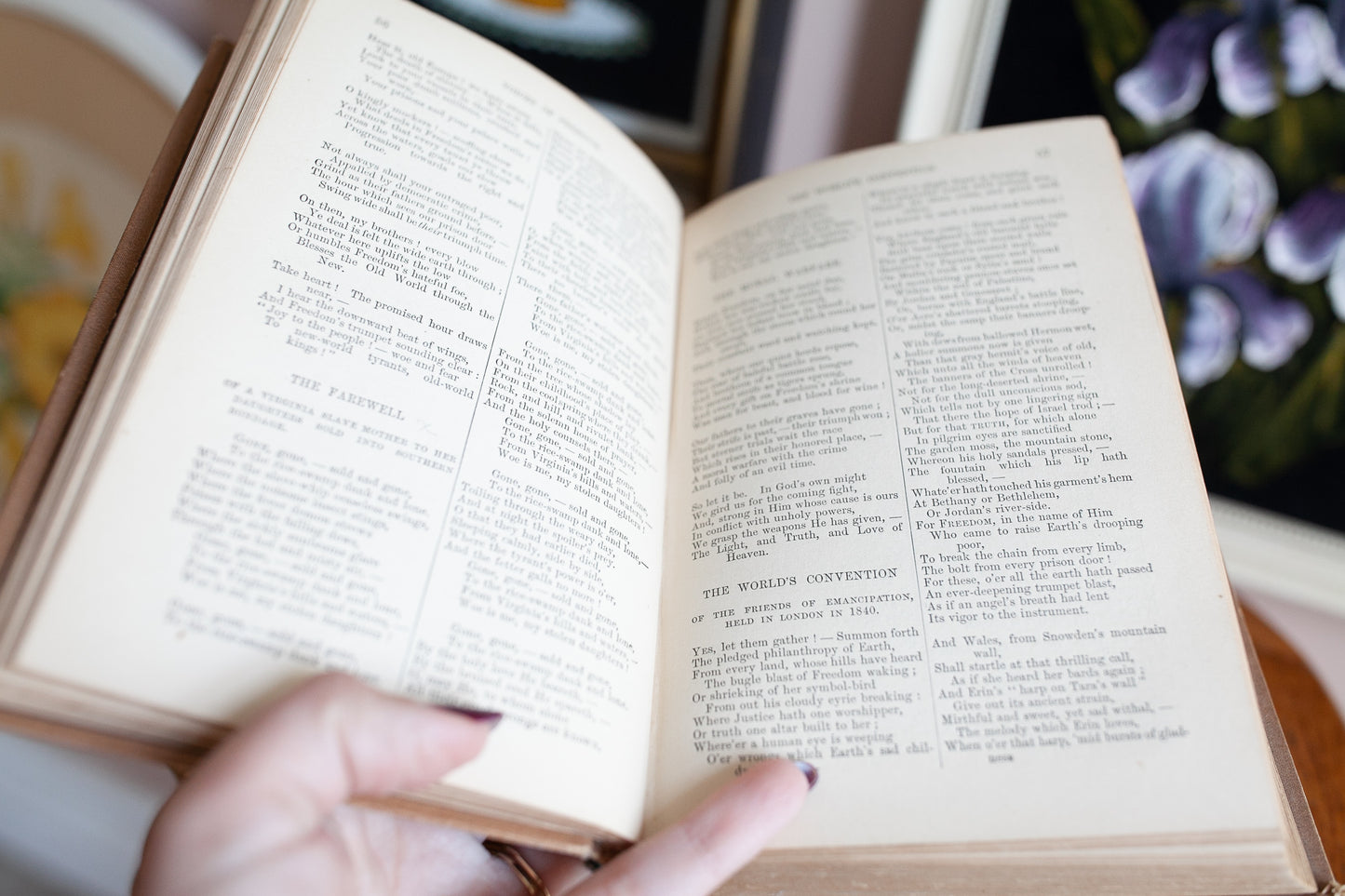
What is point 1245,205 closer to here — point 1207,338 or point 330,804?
point 1207,338

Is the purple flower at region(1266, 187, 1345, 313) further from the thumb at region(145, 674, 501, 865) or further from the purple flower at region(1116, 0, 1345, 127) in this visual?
the thumb at region(145, 674, 501, 865)

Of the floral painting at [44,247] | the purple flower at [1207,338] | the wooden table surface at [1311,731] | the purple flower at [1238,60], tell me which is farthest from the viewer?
the floral painting at [44,247]

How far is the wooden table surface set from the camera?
24.4 inches

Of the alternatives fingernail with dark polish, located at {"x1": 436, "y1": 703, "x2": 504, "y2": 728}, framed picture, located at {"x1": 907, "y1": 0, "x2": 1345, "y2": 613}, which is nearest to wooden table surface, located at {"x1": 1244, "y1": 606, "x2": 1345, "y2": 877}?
framed picture, located at {"x1": 907, "y1": 0, "x2": 1345, "y2": 613}

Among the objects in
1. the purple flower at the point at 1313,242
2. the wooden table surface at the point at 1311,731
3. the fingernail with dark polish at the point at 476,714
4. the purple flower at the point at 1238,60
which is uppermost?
the purple flower at the point at 1238,60

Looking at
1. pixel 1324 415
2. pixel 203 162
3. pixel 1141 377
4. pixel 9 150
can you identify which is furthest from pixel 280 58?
pixel 1324 415

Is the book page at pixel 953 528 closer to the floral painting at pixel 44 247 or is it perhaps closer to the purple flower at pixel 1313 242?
the purple flower at pixel 1313 242

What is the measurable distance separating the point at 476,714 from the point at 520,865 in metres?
0.17

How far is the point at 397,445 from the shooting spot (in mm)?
457

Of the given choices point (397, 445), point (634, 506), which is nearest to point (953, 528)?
point (634, 506)

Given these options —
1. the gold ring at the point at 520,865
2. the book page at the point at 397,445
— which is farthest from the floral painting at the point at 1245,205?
the gold ring at the point at 520,865

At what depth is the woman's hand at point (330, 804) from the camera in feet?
1.18

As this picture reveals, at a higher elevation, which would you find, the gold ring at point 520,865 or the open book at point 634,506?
the open book at point 634,506

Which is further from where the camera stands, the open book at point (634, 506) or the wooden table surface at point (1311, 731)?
the wooden table surface at point (1311, 731)
